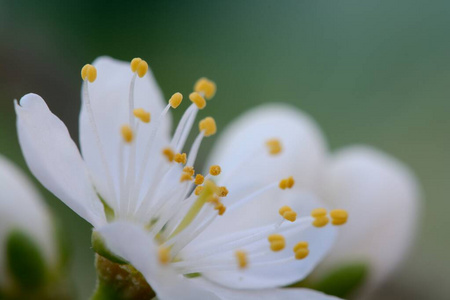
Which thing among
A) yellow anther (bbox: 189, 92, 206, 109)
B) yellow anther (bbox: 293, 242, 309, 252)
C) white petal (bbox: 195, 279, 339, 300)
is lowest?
white petal (bbox: 195, 279, 339, 300)

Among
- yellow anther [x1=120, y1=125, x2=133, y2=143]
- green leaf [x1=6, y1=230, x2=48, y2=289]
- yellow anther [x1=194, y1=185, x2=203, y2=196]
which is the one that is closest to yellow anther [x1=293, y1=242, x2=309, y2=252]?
yellow anther [x1=194, y1=185, x2=203, y2=196]

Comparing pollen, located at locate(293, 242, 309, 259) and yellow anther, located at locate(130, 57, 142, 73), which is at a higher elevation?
yellow anther, located at locate(130, 57, 142, 73)

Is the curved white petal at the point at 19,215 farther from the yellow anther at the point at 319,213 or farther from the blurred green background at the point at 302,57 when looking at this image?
the blurred green background at the point at 302,57

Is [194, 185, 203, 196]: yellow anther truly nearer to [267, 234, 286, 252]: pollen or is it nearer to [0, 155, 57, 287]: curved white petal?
[267, 234, 286, 252]: pollen

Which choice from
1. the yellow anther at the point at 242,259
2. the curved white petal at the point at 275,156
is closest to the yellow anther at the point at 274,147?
the curved white petal at the point at 275,156

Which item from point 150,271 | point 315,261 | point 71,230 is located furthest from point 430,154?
point 150,271

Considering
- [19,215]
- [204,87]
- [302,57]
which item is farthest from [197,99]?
[302,57]

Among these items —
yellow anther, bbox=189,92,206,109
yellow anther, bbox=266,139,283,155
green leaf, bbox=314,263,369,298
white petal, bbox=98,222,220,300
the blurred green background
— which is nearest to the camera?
white petal, bbox=98,222,220,300
